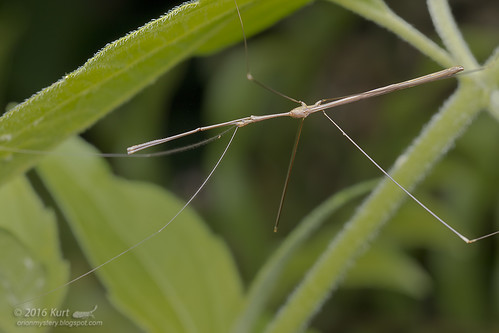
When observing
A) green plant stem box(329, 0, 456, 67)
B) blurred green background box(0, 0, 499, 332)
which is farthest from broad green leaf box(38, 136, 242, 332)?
blurred green background box(0, 0, 499, 332)

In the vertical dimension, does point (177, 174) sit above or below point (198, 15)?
above

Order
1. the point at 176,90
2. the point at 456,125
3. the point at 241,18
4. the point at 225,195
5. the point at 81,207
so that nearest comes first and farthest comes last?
1. the point at 456,125
2. the point at 241,18
3. the point at 81,207
4. the point at 225,195
5. the point at 176,90

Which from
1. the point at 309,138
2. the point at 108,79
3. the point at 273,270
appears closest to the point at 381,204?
the point at 273,270

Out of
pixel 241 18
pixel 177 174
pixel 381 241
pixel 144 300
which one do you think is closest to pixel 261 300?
pixel 144 300

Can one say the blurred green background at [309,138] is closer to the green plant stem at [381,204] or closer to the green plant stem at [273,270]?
the green plant stem at [273,270]

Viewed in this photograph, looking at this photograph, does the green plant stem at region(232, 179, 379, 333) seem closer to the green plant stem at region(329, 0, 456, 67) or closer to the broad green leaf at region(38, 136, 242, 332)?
the broad green leaf at region(38, 136, 242, 332)

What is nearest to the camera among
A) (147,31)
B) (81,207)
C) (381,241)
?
(147,31)

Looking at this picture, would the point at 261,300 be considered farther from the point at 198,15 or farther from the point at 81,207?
the point at 198,15
